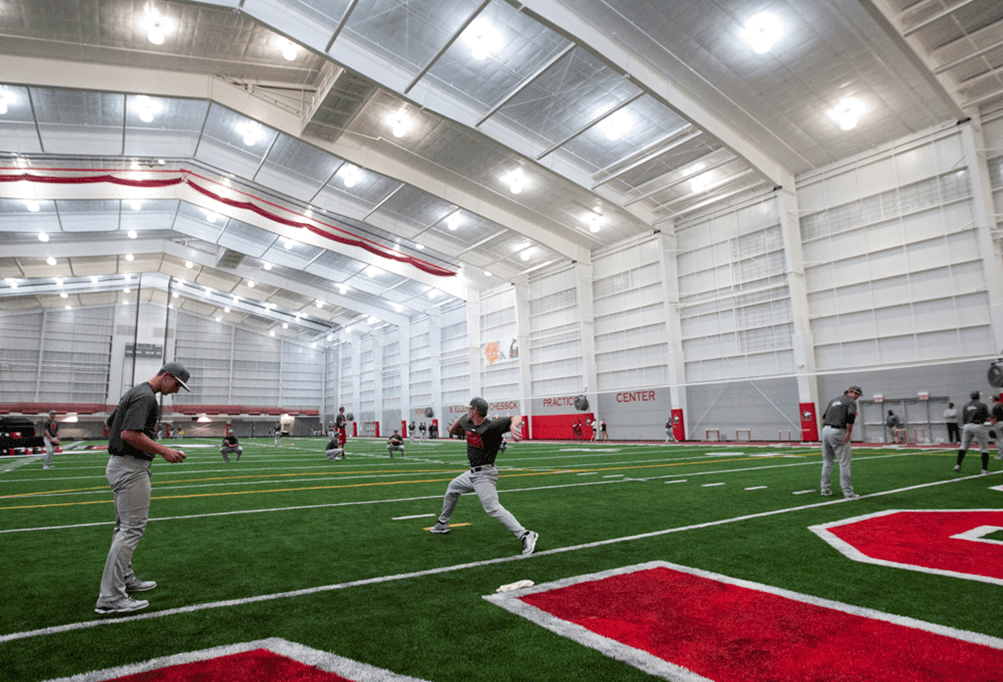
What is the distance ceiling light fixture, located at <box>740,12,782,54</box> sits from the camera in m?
18.2

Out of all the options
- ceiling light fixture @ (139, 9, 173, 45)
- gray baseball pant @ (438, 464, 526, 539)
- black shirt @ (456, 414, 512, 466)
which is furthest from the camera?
ceiling light fixture @ (139, 9, 173, 45)

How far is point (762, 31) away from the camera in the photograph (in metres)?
18.4

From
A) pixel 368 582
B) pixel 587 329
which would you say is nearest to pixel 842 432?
pixel 368 582

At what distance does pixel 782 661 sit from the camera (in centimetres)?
304

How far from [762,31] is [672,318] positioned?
1630 centimetres

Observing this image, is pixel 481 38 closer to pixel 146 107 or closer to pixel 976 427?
pixel 146 107

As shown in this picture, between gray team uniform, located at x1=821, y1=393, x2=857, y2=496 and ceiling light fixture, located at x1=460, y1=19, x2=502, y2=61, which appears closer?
gray team uniform, located at x1=821, y1=393, x2=857, y2=496

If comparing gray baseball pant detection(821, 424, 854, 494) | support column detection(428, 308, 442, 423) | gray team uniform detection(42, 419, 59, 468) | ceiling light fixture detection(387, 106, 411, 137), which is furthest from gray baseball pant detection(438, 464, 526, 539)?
support column detection(428, 308, 442, 423)

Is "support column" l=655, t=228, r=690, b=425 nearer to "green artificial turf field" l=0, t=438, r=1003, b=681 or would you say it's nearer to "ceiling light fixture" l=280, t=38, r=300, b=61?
"green artificial turf field" l=0, t=438, r=1003, b=681

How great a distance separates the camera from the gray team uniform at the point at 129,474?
14.2 feet

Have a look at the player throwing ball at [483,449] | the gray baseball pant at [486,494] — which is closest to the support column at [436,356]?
the gray baseball pant at [486,494]

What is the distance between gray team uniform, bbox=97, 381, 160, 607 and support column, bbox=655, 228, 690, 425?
2979 cm

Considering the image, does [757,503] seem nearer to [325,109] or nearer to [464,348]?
[325,109]

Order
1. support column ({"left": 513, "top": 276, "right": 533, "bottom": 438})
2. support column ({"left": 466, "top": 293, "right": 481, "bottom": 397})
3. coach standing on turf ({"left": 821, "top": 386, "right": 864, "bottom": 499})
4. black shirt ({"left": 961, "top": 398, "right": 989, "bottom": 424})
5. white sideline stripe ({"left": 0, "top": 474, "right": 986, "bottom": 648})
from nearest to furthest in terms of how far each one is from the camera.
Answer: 1. white sideline stripe ({"left": 0, "top": 474, "right": 986, "bottom": 648})
2. coach standing on turf ({"left": 821, "top": 386, "right": 864, "bottom": 499})
3. black shirt ({"left": 961, "top": 398, "right": 989, "bottom": 424})
4. support column ({"left": 513, "top": 276, "right": 533, "bottom": 438})
5. support column ({"left": 466, "top": 293, "right": 481, "bottom": 397})
